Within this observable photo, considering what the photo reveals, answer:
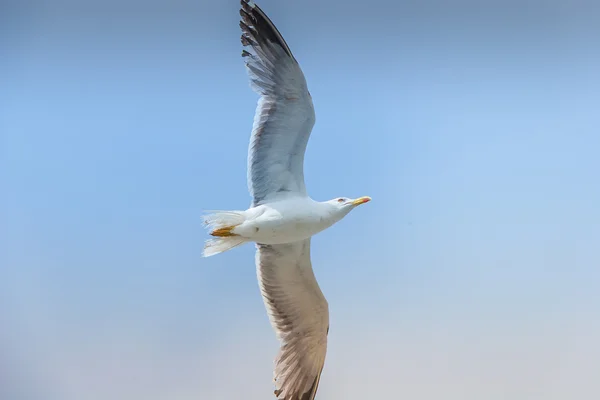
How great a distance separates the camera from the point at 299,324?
457cm

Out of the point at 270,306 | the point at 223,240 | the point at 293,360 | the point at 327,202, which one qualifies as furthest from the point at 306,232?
the point at 293,360

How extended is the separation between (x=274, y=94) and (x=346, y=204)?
80 cm

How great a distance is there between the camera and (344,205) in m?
4.00

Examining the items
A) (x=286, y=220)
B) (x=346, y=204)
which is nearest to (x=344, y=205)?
(x=346, y=204)

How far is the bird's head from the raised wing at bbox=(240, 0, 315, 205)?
37 cm

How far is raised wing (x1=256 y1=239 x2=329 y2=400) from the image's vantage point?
172 inches

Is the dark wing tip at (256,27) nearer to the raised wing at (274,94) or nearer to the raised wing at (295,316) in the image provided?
the raised wing at (274,94)

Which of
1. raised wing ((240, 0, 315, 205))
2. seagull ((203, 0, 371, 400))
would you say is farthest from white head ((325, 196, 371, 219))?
raised wing ((240, 0, 315, 205))

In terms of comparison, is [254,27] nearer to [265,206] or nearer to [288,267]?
[265,206]

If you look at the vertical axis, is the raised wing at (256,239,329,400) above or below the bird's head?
below

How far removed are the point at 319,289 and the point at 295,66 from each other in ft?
5.10

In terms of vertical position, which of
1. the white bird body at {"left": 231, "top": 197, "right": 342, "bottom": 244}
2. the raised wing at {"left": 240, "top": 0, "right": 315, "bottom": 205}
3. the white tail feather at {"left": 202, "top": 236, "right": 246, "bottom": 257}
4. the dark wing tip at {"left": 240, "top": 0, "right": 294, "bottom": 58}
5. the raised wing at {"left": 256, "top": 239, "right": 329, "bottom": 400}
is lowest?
the raised wing at {"left": 256, "top": 239, "right": 329, "bottom": 400}

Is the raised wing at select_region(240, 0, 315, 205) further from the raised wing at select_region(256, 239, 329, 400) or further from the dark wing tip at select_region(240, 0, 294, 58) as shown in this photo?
the raised wing at select_region(256, 239, 329, 400)

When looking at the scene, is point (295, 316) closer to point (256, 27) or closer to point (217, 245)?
point (217, 245)
